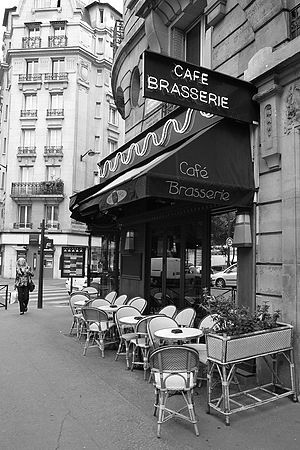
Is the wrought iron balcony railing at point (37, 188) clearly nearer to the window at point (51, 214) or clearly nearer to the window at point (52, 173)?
the window at point (52, 173)

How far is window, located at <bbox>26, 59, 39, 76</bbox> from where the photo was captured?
4125 centimetres

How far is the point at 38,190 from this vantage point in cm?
3875

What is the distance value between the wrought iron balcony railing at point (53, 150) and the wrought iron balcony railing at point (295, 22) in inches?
1385

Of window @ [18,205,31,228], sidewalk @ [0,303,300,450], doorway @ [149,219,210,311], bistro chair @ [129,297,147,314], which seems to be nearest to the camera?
sidewalk @ [0,303,300,450]

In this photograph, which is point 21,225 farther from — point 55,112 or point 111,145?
point 111,145

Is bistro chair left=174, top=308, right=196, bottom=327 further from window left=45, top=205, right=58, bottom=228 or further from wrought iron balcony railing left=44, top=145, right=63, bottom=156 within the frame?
wrought iron balcony railing left=44, top=145, right=63, bottom=156

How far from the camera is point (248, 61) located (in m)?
6.44

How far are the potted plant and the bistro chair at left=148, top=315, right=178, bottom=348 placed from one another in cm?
126

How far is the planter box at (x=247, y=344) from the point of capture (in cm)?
450

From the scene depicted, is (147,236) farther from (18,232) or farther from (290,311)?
(18,232)

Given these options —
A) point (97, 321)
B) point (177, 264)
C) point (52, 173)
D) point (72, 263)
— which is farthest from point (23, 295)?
point (52, 173)

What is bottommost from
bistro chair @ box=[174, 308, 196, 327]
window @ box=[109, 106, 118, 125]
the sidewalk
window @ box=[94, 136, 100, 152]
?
the sidewalk

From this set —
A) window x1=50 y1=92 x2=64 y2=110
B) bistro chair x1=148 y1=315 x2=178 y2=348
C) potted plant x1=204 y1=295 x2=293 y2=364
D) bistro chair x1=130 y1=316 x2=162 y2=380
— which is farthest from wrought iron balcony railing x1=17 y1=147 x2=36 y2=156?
potted plant x1=204 y1=295 x2=293 y2=364

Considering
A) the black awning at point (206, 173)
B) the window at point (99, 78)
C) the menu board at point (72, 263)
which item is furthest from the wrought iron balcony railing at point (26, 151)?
the black awning at point (206, 173)
